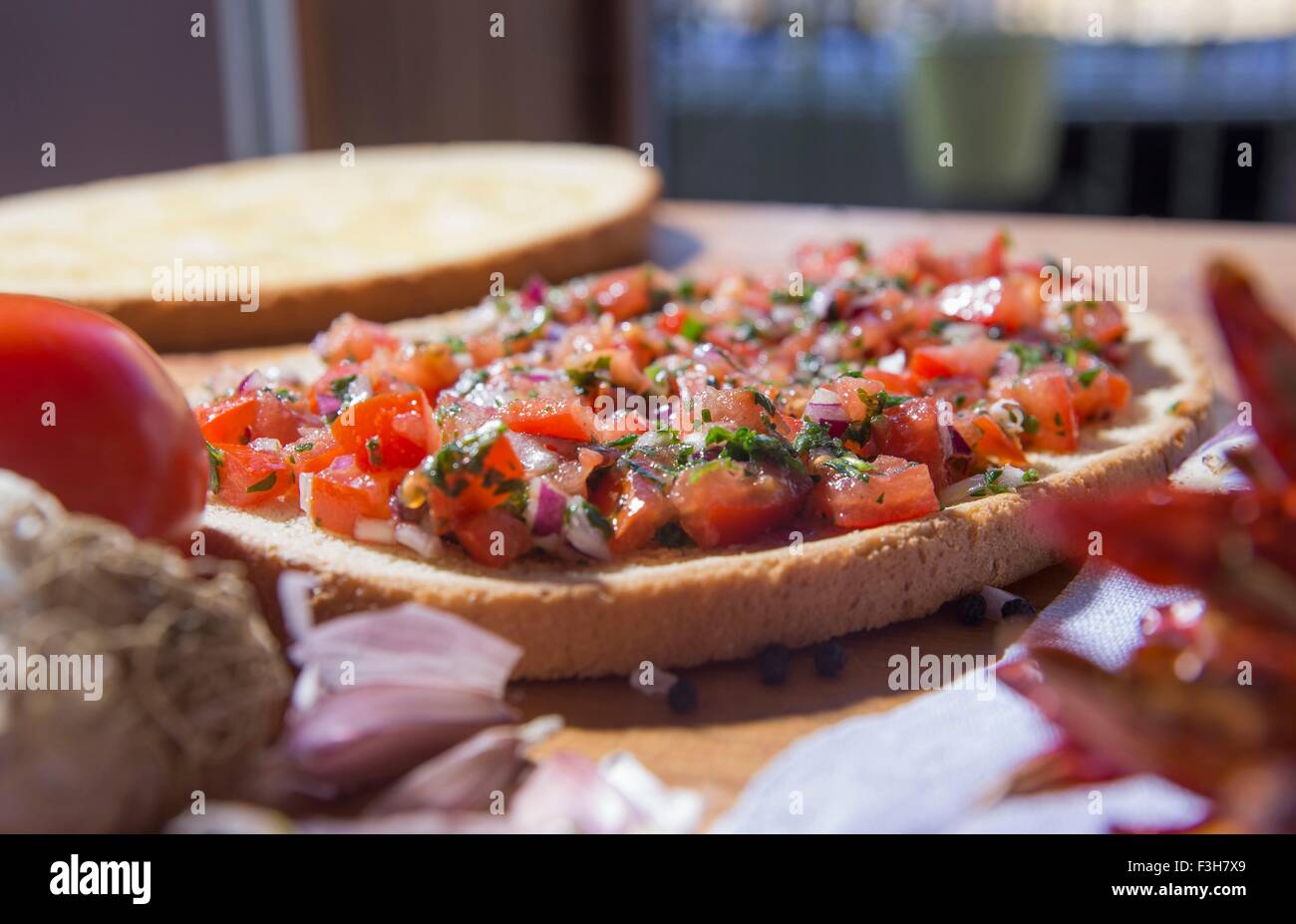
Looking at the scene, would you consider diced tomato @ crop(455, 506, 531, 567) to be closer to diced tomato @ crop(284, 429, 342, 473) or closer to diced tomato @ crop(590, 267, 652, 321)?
diced tomato @ crop(284, 429, 342, 473)

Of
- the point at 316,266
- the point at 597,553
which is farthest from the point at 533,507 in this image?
the point at 316,266

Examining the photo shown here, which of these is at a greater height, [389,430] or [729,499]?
[389,430]

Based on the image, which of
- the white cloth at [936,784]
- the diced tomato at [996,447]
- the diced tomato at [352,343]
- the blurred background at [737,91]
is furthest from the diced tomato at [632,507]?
the blurred background at [737,91]

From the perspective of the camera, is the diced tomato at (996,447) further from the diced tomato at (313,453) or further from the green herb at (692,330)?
the diced tomato at (313,453)

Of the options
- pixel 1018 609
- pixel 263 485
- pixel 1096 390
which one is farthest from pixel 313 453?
pixel 1096 390

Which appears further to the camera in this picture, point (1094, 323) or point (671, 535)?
point (1094, 323)

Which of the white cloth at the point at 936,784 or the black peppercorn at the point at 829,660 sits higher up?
the white cloth at the point at 936,784

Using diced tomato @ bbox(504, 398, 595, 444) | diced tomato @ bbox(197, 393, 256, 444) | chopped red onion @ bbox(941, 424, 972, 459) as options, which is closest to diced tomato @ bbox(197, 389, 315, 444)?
diced tomato @ bbox(197, 393, 256, 444)

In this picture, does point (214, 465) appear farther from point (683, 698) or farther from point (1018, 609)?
point (1018, 609)
